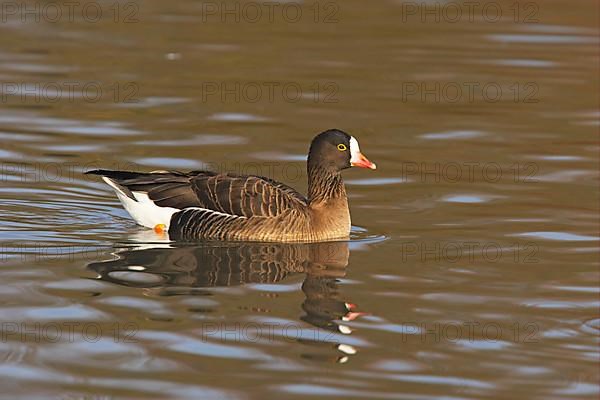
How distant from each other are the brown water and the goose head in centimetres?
74

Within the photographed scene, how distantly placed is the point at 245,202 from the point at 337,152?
44.5 inches

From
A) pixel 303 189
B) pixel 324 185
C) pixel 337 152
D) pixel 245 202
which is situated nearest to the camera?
pixel 245 202

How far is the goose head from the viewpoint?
45.8 ft

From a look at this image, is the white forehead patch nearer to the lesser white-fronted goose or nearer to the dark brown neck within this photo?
the lesser white-fronted goose

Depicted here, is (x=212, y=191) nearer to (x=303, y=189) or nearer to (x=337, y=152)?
(x=337, y=152)

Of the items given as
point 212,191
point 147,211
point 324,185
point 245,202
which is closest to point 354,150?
point 324,185

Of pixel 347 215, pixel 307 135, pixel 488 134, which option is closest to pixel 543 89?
pixel 488 134

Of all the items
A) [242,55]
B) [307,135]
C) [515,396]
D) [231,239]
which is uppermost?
[242,55]

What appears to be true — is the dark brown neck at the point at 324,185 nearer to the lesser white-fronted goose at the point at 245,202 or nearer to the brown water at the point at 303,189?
the lesser white-fronted goose at the point at 245,202

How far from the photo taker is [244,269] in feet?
40.6

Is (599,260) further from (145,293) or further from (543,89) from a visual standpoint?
(543,89)

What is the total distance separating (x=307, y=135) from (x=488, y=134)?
100 inches

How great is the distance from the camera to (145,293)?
11211 mm

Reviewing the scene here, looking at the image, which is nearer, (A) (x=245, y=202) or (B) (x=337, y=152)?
(A) (x=245, y=202)
